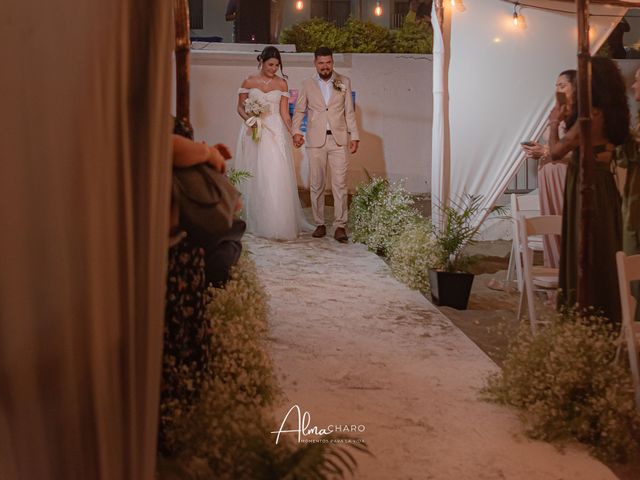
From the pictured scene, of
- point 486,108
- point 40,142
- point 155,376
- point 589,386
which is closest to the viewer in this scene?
point 40,142

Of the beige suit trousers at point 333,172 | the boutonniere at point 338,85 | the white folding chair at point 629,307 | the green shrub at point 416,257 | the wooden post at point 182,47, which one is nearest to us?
the white folding chair at point 629,307

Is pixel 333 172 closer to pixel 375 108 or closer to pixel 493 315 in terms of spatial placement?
pixel 375 108

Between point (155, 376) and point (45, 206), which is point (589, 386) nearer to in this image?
point (155, 376)

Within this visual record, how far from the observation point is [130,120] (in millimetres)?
2037

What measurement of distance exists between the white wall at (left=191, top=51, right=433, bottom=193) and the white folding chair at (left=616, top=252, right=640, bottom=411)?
7.95 metres

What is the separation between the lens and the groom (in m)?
8.77

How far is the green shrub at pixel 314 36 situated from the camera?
11.8 meters

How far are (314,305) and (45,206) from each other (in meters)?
3.93

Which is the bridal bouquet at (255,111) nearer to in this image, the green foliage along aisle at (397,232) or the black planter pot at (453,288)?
the green foliage along aisle at (397,232)

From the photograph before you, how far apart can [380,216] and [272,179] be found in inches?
54.9

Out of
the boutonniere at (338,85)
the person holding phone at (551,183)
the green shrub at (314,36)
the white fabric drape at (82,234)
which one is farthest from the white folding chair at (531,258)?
the green shrub at (314,36)

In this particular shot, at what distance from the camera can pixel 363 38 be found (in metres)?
11.8

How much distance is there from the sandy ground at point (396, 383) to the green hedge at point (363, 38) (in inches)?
239

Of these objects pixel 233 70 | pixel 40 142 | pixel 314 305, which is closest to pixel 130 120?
pixel 40 142
